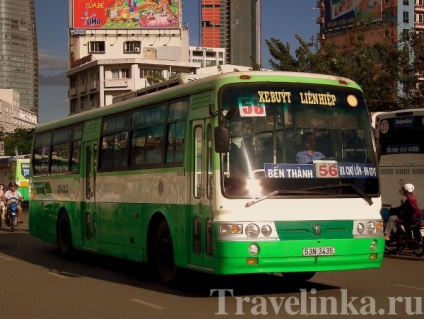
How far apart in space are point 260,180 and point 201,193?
98 cm

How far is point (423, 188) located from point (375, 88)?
51.2ft

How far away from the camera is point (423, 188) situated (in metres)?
20.1

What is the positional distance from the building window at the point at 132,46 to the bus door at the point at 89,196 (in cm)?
10102

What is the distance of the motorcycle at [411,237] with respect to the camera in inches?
727

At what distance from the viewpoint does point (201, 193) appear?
12.0 metres

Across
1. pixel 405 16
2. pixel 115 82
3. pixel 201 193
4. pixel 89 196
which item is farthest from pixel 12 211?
pixel 115 82

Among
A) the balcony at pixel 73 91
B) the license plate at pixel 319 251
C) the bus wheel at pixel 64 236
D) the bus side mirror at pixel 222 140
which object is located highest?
the balcony at pixel 73 91

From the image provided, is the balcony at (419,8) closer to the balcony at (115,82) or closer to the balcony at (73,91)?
the balcony at (115,82)

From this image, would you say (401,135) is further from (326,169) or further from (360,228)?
(326,169)

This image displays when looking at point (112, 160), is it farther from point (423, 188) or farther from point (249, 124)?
point (423, 188)

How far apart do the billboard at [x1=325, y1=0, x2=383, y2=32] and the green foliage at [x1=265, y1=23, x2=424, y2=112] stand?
49.4 meters

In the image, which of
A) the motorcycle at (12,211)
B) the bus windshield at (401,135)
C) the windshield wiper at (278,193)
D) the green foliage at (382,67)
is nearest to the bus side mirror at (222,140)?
the windshield wiper at (278,193)

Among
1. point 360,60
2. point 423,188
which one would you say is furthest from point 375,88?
point 423,188

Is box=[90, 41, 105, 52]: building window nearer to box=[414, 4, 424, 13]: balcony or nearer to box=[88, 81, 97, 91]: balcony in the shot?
box=[88, 81, 97, 91]: balcony
